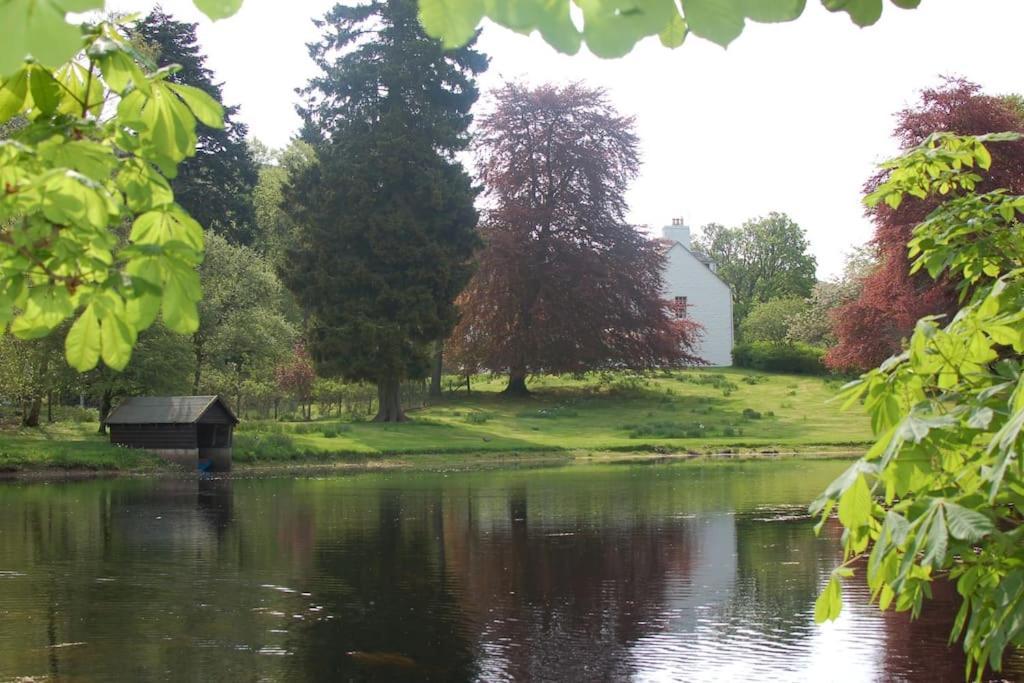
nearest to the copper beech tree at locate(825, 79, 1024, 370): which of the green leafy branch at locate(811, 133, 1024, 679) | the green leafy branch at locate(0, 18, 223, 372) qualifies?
the green leafy branch at locate(811, 133, 1024, 679)

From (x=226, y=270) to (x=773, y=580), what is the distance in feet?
93.4

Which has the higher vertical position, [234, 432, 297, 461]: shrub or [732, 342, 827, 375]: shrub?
[732, 342, 827, 375]: shrub

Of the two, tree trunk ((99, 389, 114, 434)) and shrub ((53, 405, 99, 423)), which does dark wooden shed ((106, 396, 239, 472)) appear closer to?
tree trunk ((99, 389, 114, 434))

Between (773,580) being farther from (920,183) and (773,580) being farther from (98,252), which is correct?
(98,252)

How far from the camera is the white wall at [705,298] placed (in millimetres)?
65062

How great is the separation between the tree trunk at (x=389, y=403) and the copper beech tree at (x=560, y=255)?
7.84 meters

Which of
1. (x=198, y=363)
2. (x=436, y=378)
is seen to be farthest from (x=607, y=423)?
(x=198, y=363)

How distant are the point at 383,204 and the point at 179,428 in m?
12.9

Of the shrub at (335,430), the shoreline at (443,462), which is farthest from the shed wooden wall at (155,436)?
the shrub at (335,430)

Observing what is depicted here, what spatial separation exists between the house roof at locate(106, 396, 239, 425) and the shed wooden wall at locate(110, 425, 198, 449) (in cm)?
31

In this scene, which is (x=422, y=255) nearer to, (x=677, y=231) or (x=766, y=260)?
(x=677, y=231)

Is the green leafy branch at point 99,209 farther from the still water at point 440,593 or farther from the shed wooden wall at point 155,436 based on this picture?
the shed wooden wall at point 155,436

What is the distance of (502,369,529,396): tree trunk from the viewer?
50781 mm

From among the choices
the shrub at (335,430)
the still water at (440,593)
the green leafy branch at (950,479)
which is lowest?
the still water at (440,593)
